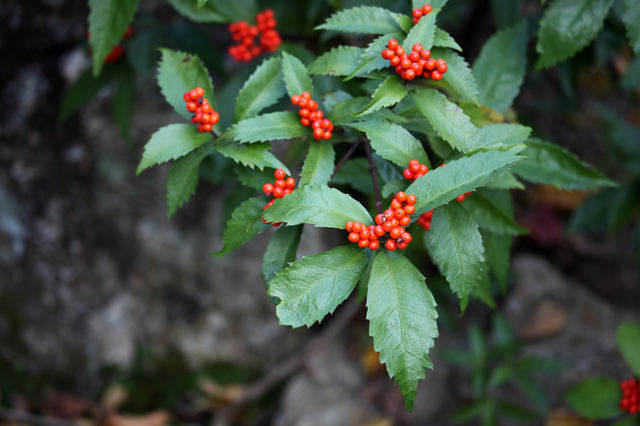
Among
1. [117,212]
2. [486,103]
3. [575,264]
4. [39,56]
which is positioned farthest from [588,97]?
[39,56]

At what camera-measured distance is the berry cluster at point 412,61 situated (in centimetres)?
102

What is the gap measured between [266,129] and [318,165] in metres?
0.16

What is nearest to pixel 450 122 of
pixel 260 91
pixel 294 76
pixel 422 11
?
pixel 422 11

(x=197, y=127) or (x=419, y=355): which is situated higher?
(x=197, y=127)

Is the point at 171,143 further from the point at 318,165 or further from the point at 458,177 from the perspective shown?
the point at 458,177

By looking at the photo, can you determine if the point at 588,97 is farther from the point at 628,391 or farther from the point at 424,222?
the point at 424,222

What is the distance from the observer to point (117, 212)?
102 inches

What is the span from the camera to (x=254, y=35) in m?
1.66

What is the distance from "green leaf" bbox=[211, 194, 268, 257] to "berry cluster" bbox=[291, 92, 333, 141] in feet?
0.75

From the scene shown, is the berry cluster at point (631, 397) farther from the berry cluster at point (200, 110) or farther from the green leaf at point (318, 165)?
the berry cluster at point (200, 110)

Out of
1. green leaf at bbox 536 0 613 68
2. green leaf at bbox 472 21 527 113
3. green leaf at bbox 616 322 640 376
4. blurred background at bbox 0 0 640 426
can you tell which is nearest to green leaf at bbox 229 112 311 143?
green leaf at bbox 472 21 527 113

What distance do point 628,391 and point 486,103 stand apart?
3.66 ft

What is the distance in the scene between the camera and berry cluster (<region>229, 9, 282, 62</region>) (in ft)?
5.40

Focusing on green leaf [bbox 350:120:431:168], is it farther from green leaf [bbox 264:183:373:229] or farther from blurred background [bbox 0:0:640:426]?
blurred background [bbox 0:0:640:426]
